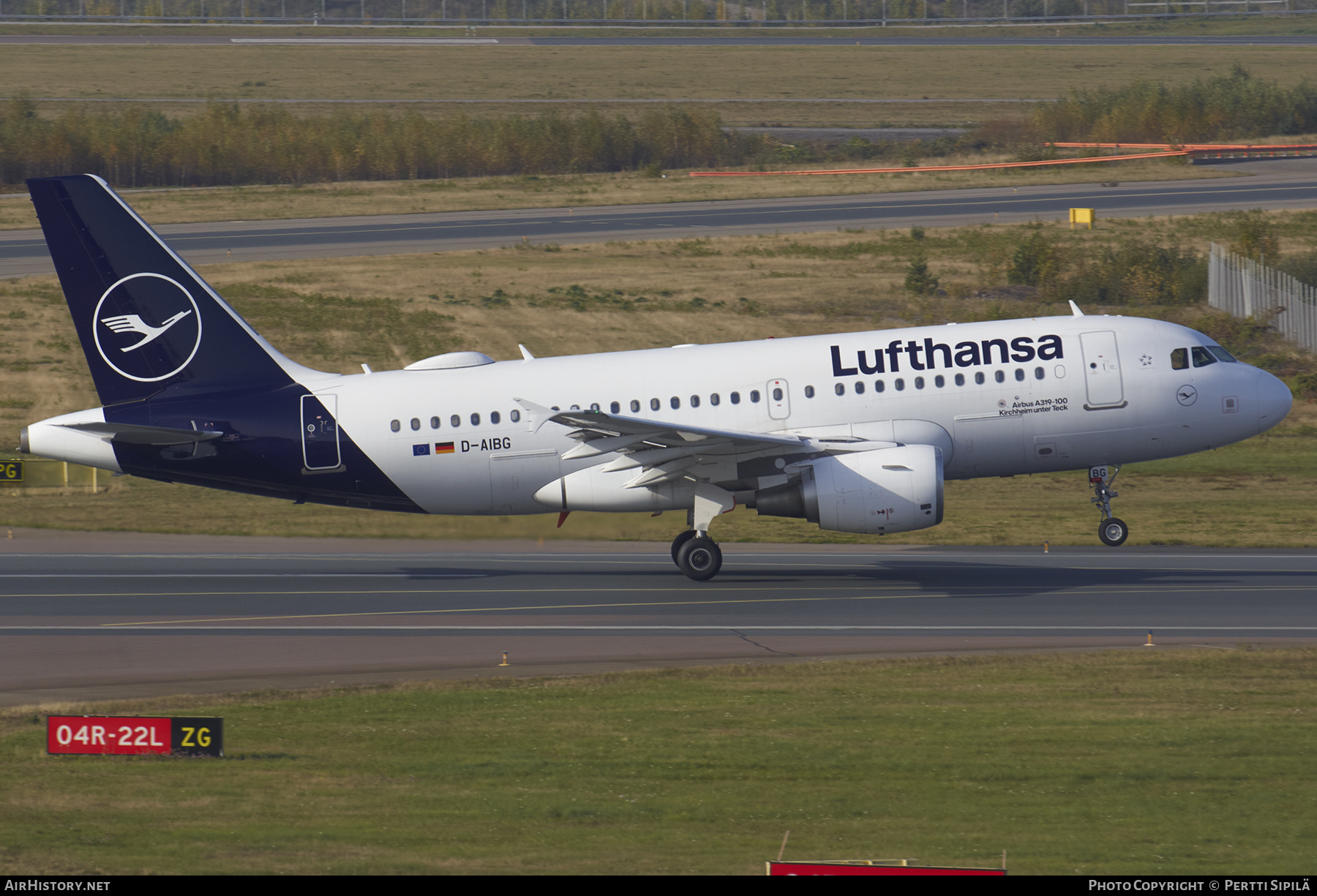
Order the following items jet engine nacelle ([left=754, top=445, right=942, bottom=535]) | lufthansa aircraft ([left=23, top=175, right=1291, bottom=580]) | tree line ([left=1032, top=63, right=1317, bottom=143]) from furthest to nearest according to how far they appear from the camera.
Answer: tree line ([left=1032, top=63, right=1317, bottom=143]) → lufthansa aircraft ([left=23, top=175, right=1291, bottom=580]) → jet engine nacelle ([left=754, top=445, right=942, bottom=535])

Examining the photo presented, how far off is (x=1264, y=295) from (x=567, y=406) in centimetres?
3661

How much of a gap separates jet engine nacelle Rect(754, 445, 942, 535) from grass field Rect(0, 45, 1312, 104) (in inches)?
3167

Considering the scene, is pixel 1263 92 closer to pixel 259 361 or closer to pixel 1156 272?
pixel 1156 272

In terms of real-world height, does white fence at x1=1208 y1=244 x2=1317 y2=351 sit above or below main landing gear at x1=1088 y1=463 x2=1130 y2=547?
above

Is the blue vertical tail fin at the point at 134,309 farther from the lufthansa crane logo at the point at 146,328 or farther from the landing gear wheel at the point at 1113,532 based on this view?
the landing gear wheel at the point at 1113,532

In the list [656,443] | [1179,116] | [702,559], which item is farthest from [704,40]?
[656,443]

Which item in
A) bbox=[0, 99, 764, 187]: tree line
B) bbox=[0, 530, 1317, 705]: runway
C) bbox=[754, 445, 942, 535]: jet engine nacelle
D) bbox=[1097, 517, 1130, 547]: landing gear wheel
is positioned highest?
bbox=[0, 99, 764, 187]: tree line

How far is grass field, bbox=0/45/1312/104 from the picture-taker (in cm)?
11400

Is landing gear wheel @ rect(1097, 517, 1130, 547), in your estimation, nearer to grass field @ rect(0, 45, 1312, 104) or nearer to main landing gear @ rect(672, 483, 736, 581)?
main landing gear @ rect(672, 483, 736, 581)

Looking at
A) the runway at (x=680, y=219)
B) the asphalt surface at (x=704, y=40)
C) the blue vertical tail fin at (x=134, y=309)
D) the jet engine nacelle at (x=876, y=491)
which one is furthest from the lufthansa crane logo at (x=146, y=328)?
the asphalt surface at (x=704, y=40)

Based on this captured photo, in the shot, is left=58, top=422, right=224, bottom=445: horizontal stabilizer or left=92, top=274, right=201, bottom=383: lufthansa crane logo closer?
left=58, top=422, right=224, bottom=445: horizontal stabilizer

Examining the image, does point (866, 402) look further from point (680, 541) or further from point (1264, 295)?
point (1264, 295)

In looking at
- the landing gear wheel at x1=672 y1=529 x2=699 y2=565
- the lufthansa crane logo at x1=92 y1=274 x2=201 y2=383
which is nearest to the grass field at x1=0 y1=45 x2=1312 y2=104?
the landing gear wheel at x1=672 y1=529 x2=699 y2=565

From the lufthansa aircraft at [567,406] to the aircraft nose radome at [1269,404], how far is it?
7 cm
